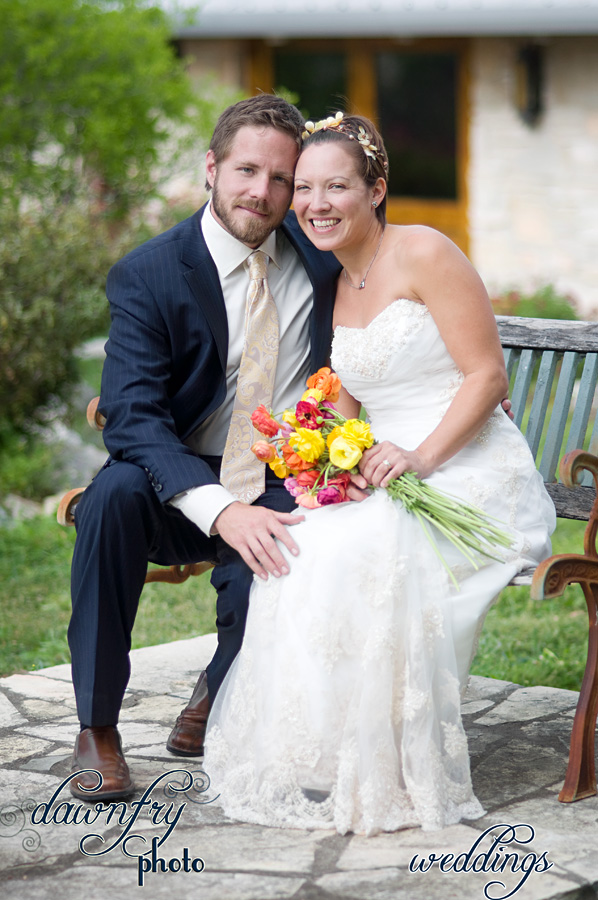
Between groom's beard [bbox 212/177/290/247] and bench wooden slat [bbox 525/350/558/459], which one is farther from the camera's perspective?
bench wooden slat [bbox 525/350/558/459]

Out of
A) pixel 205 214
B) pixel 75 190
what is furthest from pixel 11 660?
pixel 75 190

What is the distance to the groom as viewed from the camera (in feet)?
10.2

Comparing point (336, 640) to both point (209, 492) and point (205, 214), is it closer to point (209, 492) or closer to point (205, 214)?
point (209, 492)

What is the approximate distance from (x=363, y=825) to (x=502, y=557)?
778mm

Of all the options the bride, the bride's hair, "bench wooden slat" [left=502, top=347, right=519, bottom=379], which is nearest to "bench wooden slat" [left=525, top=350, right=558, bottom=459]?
"bench wooden slat" [left=502, top=347, right=519, bottom=379]

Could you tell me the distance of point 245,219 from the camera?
348cm

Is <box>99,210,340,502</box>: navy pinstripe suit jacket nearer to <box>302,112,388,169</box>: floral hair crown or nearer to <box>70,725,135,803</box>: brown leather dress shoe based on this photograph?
<box>302,112,388,169</box>: floral hair crown

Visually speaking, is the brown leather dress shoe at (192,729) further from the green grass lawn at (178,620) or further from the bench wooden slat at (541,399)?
the bench wooden slat at (541,399)

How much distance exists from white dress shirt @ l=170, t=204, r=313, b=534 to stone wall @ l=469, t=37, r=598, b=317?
752cm

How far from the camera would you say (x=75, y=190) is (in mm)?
9133

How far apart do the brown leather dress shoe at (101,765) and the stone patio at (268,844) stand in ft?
0.14

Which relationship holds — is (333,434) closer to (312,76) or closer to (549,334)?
(549,334)

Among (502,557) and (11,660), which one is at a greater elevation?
(502,557)

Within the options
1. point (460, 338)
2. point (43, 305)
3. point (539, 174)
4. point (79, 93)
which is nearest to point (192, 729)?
point (460, 338)
